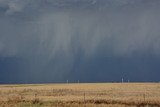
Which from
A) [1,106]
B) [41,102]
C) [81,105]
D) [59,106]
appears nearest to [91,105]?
[81,105]

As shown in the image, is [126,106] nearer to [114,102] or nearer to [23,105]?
[114,102]

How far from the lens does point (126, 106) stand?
42.2 m

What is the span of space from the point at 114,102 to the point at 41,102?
9422 millimetres

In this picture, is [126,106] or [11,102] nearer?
[126,106]

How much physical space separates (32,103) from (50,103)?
2554 mm

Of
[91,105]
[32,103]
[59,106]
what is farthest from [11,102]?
[91,105]

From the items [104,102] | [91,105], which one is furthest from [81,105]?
[104,102]

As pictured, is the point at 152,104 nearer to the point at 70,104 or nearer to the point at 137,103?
the point at 137,103

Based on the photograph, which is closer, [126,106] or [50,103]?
[126,106]

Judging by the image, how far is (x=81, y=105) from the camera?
4297 cm

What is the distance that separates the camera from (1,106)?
43.3 m

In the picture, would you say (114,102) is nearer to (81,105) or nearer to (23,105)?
(81,105)

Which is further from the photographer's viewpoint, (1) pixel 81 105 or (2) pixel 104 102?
Answer: (2) pixel 104 102

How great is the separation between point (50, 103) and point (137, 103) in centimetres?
1090
